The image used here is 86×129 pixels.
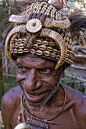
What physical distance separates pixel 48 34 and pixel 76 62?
3859mm

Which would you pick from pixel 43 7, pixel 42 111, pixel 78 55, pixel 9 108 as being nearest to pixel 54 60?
pixel 43 7

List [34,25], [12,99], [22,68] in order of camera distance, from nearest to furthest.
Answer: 1. [34,25]
2. [22,68]
3. [12,99]

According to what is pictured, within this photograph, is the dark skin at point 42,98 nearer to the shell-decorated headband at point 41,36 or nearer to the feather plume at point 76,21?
the shell-decorated headband at point 41,36

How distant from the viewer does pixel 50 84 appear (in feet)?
3.51

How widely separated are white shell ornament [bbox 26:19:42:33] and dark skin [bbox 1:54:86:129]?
21 centimetres

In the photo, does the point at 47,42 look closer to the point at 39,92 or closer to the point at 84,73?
the point at 39,92

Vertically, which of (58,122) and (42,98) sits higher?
(42,98)

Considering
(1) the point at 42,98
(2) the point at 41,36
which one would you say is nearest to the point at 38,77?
(1) the point at 42,98

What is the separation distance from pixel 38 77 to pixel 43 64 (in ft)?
0.36

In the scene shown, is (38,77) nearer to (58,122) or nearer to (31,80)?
(31,80)

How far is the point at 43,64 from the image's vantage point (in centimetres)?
106

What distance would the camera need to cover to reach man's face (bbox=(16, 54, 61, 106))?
1030mm

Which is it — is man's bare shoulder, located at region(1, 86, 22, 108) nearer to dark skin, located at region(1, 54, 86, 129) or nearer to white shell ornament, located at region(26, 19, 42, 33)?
dark skin, located at region(1, 54, 86, 129)

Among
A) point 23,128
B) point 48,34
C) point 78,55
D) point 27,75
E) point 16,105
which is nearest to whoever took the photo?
point 48,34
